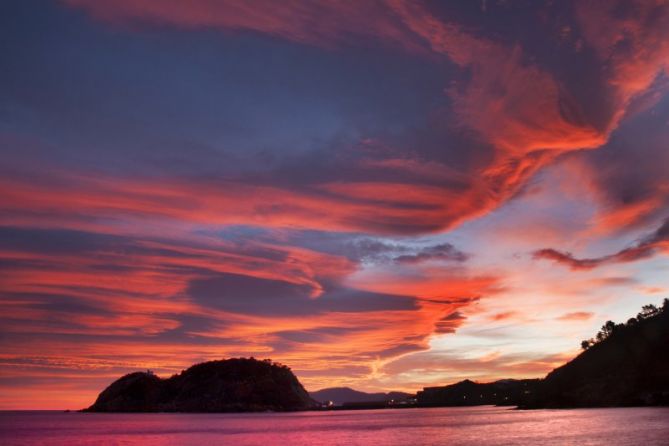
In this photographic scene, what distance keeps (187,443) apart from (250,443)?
63.2 feet

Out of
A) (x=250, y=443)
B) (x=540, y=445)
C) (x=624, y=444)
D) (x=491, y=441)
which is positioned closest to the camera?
(x=624, y=444)

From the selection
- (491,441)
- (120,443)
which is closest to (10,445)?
(120,443)

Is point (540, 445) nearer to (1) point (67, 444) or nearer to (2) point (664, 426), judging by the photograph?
(2) point (664, 426)

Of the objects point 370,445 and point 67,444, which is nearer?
point 370,445

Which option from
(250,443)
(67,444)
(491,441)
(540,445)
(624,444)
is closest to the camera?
(624,444)

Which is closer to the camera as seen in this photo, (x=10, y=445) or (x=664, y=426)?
(x=664, y=426)

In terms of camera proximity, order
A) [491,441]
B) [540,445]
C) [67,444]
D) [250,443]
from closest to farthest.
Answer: [540,445]
[491,441]
[250,443]
[67,444]

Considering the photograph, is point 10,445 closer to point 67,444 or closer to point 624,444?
point 67,444

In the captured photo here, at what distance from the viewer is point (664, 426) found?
431ft

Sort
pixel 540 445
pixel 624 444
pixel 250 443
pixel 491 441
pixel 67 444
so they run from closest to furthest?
pixel 624 444 → pixel 540 445 → pixel 491 441 → pixel 250 443 → pixel 67 444

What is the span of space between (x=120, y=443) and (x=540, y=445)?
109859 millimetres

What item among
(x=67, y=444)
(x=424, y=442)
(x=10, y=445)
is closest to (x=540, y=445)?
(x=424, y=442)

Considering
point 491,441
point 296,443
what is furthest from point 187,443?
point 491,441

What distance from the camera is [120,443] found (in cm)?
15275
